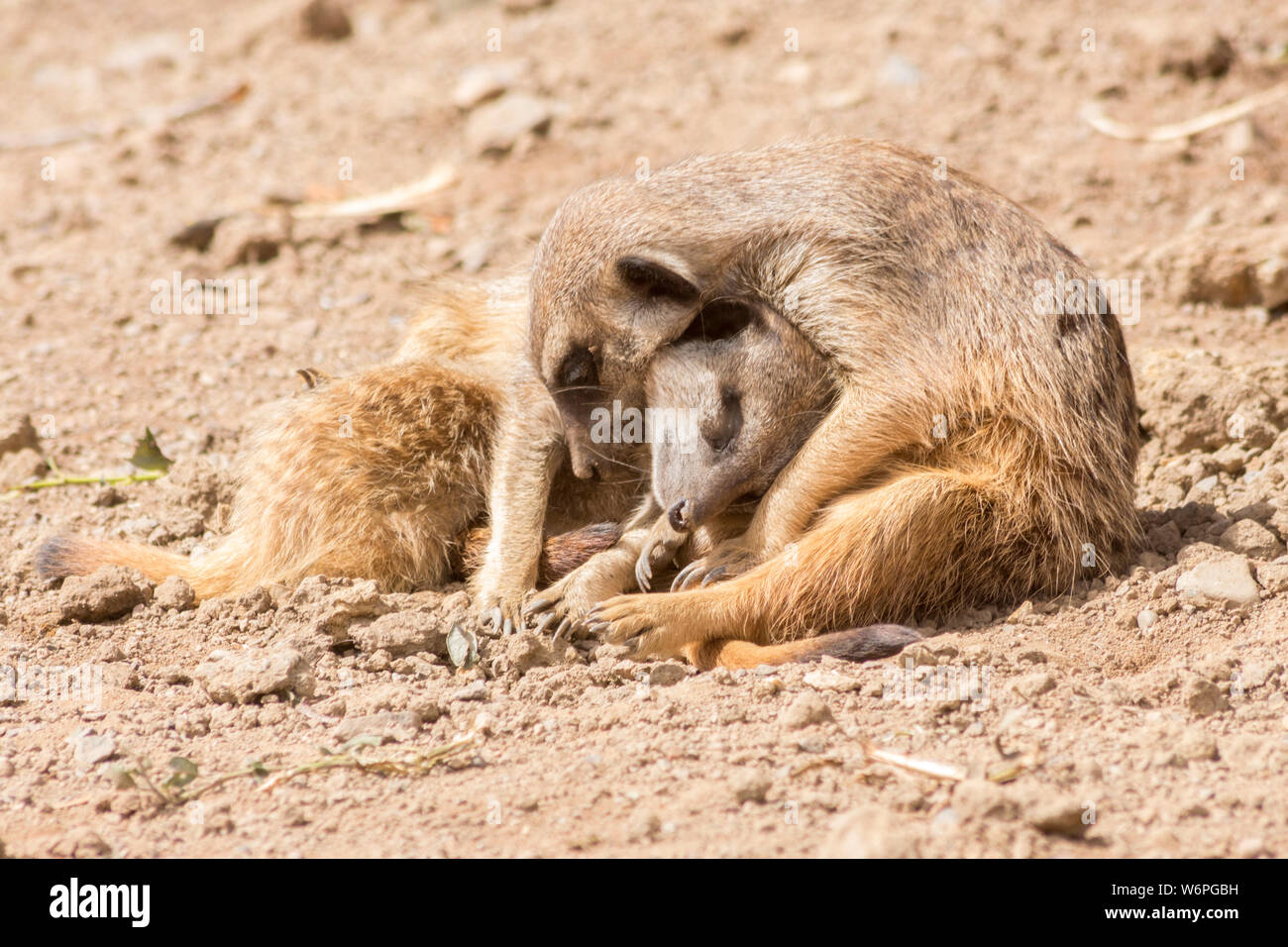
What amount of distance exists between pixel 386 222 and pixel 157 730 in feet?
14.2

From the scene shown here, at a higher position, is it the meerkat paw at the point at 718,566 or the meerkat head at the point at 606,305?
the meerkat head at the point at 606,305

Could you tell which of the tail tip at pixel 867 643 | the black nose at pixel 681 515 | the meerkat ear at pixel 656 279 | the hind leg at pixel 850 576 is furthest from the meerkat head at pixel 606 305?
the tail tip at pixel 867 643

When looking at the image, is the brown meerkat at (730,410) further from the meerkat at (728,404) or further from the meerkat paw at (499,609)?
the meerkat paw at (499,609)

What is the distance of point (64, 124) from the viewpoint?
894 cm

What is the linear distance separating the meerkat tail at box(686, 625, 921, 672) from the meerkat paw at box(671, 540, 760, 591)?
10.6 inches

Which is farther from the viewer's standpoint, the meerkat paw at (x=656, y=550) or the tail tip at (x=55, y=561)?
the tail tip at (x=55, y=561)

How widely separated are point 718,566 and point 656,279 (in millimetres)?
898

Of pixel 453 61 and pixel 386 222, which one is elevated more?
pixel 453 61

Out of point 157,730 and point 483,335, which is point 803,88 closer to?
point 483,335

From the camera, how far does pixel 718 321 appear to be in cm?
397

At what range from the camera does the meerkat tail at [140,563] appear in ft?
13.8

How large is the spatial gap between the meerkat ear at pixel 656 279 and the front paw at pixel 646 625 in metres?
0.89

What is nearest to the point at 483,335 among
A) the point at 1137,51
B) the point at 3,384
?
the point at 3,384

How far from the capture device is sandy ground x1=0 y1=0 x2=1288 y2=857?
2.82 meters
